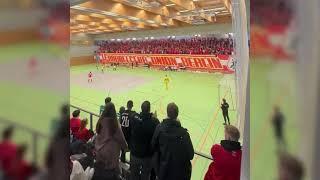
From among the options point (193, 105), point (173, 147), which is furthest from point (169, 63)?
point (173, 147)

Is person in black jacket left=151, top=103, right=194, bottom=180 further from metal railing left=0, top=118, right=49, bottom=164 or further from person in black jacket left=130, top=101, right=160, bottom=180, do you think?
metal railing left=0, top=118, right=49, bottom=164

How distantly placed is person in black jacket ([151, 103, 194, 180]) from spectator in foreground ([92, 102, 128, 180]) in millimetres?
413

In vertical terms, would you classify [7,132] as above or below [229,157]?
above

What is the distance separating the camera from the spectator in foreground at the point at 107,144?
3.04 metres

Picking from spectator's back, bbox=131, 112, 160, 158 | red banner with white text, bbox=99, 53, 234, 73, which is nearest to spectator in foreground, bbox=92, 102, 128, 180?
spectator's back, bbox=131, 112, 160, 158

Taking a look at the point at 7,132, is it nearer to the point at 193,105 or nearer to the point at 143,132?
the point at 143,132

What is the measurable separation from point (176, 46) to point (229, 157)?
23980mm

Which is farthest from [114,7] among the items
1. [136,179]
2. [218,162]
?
[218,162]

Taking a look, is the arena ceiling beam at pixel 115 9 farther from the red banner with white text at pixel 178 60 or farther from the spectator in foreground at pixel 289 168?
the spectator in foreground at pixel 289 168

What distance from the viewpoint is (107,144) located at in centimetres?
306

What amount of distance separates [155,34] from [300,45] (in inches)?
1087

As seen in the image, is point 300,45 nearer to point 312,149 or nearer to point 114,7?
point 312,149

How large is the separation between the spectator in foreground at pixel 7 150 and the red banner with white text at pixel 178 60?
54.7ft

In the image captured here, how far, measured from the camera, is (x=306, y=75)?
652 mm
